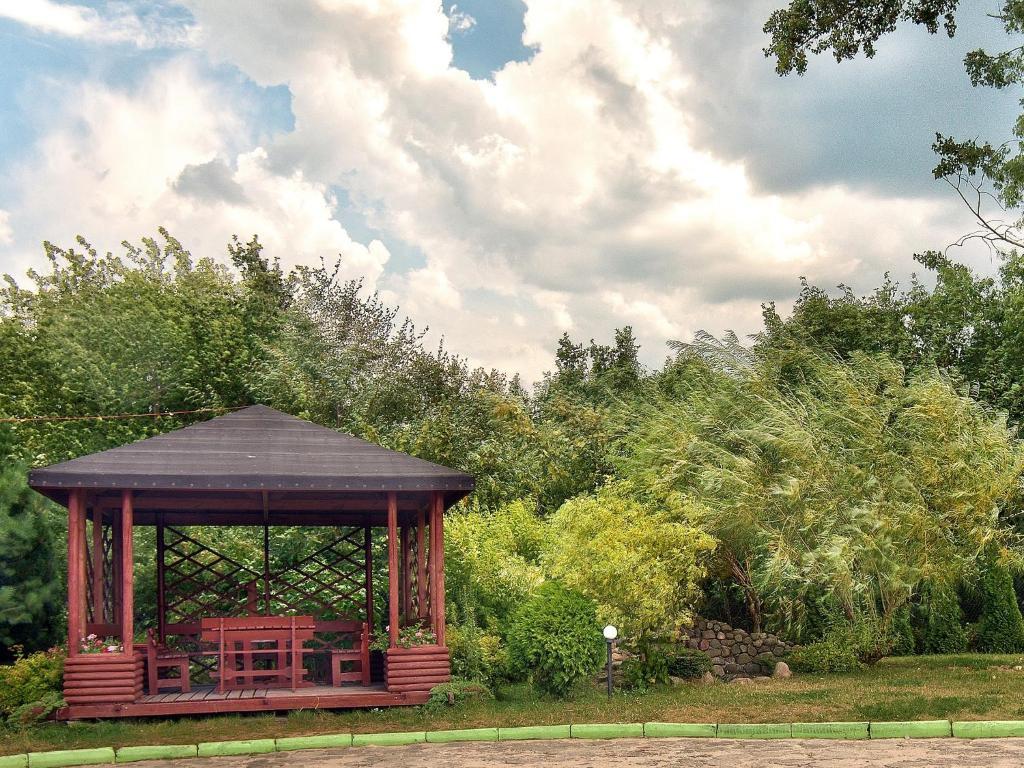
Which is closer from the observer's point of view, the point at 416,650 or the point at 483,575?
the point at 416,650

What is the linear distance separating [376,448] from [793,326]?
18915 millimetres

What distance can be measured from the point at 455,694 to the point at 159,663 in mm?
3780

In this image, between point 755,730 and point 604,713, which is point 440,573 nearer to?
point 604,713

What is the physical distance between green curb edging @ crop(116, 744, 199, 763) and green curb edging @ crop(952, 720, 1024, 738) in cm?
757

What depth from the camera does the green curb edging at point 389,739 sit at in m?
10.7

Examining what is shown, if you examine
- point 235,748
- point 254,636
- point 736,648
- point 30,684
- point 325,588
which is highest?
point 325,588

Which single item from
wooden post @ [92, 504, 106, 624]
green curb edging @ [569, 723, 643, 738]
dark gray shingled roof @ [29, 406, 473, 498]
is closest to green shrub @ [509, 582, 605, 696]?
dark gray shingled roof @ [29, 406, 473, 498]

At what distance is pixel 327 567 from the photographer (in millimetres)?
16250

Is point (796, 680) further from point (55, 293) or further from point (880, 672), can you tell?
point (55, 293)

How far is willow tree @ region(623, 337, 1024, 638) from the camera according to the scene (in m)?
17.5

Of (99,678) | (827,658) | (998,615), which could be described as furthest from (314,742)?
(998,615)

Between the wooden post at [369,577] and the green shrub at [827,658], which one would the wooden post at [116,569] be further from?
the green shrub at [827,658]

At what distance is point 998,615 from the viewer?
2052cm

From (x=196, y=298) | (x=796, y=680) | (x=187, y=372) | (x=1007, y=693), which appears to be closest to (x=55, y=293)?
(x=196, y=298)
